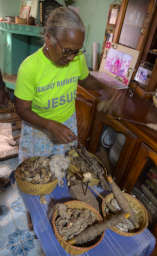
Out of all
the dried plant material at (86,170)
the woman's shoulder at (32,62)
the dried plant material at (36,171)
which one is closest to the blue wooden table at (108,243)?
the dried plant material at (36,171)

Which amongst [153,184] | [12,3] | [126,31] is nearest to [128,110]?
[153,184]

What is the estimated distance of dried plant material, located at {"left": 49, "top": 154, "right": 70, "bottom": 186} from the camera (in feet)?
3.78

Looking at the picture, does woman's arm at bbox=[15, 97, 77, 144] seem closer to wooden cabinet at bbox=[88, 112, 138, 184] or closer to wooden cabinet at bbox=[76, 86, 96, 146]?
wooden cabinet at bbox=[88, 112, 138, 184]

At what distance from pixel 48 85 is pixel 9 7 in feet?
12.7

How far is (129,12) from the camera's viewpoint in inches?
80.0

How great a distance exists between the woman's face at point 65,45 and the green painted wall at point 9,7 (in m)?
3.73

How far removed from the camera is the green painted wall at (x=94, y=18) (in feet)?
8.38

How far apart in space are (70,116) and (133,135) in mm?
583

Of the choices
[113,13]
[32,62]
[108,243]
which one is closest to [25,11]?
[113,13]

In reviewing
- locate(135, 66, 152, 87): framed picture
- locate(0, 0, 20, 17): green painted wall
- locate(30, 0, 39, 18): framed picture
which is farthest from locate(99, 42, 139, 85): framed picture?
locate(0, 0, 20, 17): green painted wall

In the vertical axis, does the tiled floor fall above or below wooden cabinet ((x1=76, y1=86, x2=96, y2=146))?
below

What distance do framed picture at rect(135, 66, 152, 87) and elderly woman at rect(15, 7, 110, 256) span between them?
0.81m

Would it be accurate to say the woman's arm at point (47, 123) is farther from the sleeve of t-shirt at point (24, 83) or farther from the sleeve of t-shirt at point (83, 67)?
the sleeve of t-shirt at point (83, 67)

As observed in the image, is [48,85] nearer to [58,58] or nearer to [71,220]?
[58,58]
